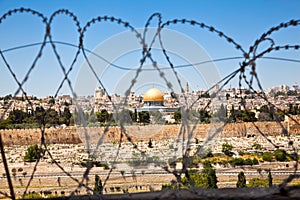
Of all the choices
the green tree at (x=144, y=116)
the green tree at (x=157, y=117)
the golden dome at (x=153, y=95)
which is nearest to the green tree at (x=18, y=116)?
the green tree at (x=144, y=116)

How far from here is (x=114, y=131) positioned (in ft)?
59.1

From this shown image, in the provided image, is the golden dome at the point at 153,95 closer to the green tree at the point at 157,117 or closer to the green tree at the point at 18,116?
the green tree at the point at 157,117

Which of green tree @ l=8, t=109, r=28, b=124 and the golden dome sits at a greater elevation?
the golden dome

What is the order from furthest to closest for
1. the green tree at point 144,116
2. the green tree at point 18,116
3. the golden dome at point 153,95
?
1. the green tree at point 18,116
2. the golden dome at point 153,95
3. the green tree at point 144,116

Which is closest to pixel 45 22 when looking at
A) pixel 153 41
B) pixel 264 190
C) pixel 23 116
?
pixel 153 41

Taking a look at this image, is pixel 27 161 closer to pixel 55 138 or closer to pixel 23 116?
pixel 55 138

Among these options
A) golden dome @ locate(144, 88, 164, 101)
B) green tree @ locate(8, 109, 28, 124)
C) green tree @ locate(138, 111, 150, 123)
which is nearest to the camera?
green tree @ locate(138, 111, 150, 123)

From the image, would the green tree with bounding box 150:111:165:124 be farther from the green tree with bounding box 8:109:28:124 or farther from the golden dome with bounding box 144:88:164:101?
the green tree with bounding box 8:109:28:124

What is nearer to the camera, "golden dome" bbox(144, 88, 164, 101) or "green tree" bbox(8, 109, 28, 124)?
"golden dome" bbox(144, 88, 164, 101)

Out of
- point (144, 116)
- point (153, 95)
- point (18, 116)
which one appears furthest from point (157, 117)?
point (18, 116)

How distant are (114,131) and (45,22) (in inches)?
675

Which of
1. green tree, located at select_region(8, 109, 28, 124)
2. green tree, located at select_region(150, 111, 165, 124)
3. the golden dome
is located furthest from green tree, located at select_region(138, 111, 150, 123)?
green tree, located at select_region(8, 109, 28, 124)

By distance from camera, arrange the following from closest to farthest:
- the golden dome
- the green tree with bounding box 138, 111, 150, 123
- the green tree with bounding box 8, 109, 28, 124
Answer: the green tree with bounding box 138, 111, 150, 123 < the golden dome < the green tree with bounding box 8, 109, 28, 124

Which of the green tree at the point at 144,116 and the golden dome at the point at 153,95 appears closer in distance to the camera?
the green tree at the point at 144,116
